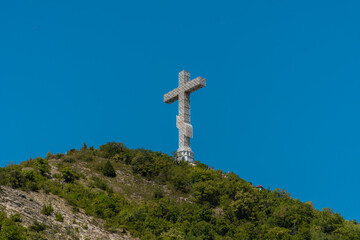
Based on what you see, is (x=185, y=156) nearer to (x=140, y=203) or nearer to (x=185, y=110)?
(x=185, y=110)

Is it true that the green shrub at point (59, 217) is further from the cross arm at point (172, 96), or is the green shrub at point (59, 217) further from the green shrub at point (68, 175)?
the cross arm at point (172, 96)

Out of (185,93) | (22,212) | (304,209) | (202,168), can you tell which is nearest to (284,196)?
(304,209)

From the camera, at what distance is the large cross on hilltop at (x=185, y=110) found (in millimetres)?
55250

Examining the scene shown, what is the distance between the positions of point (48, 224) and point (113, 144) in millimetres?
23241

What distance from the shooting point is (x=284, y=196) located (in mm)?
48594

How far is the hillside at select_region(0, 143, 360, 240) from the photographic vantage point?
3189cm

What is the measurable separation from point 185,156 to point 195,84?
8.32 metres

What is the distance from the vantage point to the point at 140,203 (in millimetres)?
41219

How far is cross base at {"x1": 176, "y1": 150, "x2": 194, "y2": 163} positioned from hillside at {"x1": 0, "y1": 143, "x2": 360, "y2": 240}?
1.42m

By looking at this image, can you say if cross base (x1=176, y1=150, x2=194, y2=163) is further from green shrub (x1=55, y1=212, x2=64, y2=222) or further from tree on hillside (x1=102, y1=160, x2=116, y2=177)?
green shrub (x1=55, y1=212, x2=64, y2=222)

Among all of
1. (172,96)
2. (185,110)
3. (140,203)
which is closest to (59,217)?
(140,203)

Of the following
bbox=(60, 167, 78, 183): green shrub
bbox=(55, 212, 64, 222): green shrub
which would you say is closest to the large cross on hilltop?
bbox=(60, 167, 78, 183): green shrub

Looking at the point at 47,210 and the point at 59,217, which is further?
the point at 47,210

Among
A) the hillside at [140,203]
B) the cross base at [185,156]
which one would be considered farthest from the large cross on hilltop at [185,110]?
the hillside at [140,203]
